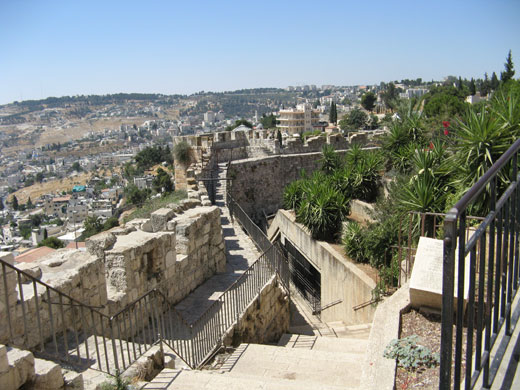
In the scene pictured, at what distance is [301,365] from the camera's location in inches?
233

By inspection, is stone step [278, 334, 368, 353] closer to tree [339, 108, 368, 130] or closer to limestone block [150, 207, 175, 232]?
limestone block [150, 207, 175, 232]

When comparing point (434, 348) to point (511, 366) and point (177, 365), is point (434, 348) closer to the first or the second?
point (511, 366)

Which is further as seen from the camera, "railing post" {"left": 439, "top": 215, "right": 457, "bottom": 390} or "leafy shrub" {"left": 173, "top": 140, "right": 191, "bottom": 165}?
"leafy shrub" {"left": 173, "top": 140, "right": 191, "bottom": 165}

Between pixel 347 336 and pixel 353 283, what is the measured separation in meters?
1.46

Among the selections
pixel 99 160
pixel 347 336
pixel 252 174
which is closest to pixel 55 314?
pixel 347 336

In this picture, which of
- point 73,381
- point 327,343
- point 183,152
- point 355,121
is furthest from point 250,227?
point 355,121

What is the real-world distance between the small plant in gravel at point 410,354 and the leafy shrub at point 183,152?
14653 millimetres

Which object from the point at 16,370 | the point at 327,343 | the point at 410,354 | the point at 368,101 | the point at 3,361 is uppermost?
the point at 368,101

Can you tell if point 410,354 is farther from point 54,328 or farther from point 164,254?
point 164,254

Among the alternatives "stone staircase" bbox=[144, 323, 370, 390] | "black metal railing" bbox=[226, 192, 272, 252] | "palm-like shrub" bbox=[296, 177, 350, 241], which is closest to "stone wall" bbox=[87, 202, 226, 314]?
"black metal railing" bbox=[226, 192, 272, 252]

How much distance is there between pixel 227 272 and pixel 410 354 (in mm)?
5176

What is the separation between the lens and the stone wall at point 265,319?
689cm

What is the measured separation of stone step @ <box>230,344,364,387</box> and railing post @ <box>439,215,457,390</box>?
3589 mm

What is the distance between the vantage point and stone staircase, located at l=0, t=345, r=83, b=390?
323 centimetres
